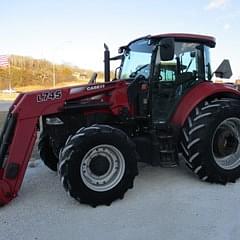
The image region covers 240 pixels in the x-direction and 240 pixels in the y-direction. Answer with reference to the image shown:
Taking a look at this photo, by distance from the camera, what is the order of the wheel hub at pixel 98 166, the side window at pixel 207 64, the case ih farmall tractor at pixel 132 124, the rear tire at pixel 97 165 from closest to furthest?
1. the rear tire at pixel 97 165
2. the case ih farmall tractor at pixel 132 124
3. the wheel hub at pixel 98 166
4. the side window at pixel 207 64

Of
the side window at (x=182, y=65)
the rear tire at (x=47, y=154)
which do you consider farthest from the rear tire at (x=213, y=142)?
the rear tire at (x=47, y=154)

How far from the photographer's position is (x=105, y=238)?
4.20m

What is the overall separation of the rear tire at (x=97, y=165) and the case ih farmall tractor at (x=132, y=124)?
0.5 inches

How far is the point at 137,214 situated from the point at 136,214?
0.04 feet

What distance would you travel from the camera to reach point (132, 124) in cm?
618

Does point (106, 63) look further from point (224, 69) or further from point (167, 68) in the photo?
point (224, 69)

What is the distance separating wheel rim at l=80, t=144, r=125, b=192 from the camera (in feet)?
17.5

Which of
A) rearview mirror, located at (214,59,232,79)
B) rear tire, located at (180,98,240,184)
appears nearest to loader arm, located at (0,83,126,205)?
rear tire, located at (180,98,240,184)

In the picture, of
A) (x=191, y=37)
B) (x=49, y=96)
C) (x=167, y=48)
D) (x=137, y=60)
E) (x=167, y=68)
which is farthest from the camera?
(x=137, y=60)

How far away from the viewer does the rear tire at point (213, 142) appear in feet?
19.6

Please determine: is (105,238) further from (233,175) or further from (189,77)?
(189,77)

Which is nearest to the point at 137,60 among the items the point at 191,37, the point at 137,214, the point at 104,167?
the point at 191,37

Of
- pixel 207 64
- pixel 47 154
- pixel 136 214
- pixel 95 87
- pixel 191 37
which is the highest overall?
pixel 191 37

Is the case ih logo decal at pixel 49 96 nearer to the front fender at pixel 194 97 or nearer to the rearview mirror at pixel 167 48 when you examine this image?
the rearview mirror at pixel 167 48
